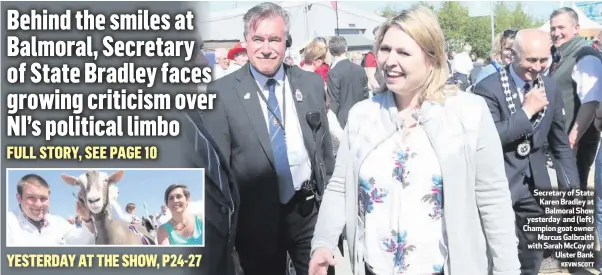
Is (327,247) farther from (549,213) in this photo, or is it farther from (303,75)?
(549,213)

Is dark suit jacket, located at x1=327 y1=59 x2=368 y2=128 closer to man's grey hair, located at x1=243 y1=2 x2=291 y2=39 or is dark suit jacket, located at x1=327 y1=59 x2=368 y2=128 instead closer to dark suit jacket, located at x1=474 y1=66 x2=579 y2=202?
dark suit jacket, located at x1=474 y1=66 x2=579 y2=202

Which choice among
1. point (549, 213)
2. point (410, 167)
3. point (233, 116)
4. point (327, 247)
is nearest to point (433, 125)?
point (410, 167)

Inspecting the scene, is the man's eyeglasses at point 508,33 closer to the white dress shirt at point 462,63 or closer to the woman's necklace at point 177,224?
the white dress shirt at point 462,63

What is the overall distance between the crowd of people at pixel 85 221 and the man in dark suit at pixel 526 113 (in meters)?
1.47

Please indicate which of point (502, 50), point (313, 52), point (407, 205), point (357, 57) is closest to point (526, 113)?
point (502, 50)

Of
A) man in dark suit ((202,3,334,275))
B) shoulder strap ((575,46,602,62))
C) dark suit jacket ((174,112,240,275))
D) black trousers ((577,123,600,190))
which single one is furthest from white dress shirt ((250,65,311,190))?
black trousers ((577,123,600,190))

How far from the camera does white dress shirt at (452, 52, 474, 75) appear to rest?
18.2 ft

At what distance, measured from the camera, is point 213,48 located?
3.86m

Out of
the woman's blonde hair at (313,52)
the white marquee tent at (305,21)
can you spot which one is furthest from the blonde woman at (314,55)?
the white marquee tent at (305,21)

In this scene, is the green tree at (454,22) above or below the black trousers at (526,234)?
above

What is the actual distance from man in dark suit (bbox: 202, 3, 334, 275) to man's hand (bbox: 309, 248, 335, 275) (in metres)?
1.13

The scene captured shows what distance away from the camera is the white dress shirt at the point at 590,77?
14.6 feet

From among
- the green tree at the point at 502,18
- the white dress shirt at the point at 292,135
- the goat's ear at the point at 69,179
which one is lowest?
the goat's ear at the point at 69,179

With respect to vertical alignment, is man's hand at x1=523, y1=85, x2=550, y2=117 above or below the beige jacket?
above
